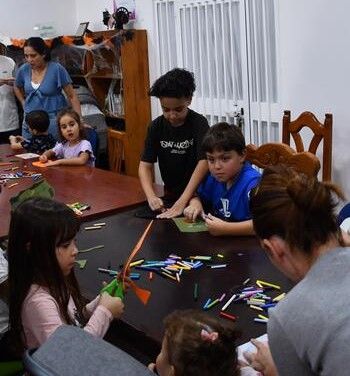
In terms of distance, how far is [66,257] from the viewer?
63.5 inches

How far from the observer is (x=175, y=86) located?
2.51 metres

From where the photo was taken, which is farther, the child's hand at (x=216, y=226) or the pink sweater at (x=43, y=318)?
the child's hand at (x=216, y=226)

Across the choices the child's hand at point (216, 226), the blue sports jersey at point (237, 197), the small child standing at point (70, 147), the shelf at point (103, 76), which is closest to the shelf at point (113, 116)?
the shelf at point (103, 76)

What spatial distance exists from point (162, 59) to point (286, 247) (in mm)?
3900

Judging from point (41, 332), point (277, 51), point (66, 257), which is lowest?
point (41, 332)

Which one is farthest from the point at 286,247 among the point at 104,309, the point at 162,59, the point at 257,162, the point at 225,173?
the point at 162,59

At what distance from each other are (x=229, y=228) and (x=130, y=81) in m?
3.26

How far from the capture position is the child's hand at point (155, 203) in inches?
96.5

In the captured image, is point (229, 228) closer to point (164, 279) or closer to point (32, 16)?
point (164, 279)

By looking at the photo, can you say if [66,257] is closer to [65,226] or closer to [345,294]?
[65,226]

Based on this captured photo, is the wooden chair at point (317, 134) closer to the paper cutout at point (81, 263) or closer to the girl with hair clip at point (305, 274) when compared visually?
the paper cutout at point (81, 263)

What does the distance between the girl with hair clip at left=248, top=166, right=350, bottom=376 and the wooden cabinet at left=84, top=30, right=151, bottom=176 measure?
3.62 m

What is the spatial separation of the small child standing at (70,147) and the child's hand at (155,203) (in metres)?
1.01

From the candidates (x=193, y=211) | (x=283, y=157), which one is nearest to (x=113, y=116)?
(x=283, y=157)
